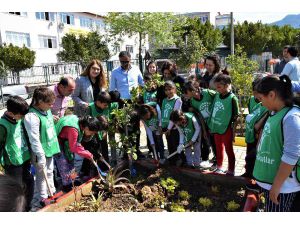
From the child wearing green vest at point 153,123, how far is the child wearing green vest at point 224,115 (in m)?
0.86

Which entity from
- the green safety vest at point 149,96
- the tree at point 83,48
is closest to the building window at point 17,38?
the tree at point 83,48

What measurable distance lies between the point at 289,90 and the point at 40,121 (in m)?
2.50

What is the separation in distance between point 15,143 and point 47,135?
0.36 metres

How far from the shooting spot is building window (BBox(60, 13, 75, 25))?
3254cm

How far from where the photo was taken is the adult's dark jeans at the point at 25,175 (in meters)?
3.26

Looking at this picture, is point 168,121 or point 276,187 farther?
point 168,121

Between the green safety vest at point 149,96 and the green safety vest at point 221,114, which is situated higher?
the green safety vest at point 149,96

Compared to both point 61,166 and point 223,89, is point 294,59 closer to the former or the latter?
point 223,89

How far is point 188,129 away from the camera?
14.5 feet

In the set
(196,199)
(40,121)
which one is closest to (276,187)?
(196,199)

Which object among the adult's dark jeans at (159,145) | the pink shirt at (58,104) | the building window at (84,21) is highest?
the building window at (84,21)

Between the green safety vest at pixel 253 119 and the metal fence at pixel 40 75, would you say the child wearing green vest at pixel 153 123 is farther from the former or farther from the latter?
the metal fence at pixel 40 75

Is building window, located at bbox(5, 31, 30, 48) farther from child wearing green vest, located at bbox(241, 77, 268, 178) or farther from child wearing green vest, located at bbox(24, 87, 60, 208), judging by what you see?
child wearing green vest, located at bbox(241, 77, 268, 178)

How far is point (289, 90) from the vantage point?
217 centimetres
